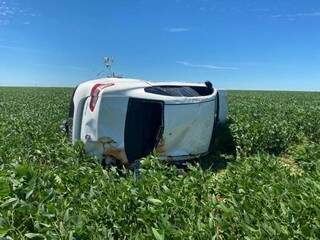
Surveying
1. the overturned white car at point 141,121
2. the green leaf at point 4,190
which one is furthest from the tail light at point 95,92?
the green leaf at point 4,190

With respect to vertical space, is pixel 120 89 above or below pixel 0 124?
above

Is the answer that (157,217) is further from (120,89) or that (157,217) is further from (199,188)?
(120,89)

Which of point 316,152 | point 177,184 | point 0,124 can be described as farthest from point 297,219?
point 0,124

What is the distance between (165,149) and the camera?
8.98 metres

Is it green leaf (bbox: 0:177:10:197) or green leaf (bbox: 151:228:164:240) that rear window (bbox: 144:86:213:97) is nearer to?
green leaf (bbox: 0:177:10:197)

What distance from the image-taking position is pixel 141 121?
29.7 feet

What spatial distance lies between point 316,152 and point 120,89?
364cm

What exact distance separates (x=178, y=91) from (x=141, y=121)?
3.24 feet


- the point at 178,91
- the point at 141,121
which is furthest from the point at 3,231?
the point at 178,91

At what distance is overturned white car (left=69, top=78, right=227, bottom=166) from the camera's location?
881 cm

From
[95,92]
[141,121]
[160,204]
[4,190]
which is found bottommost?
[160,204]

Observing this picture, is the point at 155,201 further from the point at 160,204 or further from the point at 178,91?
the point at 178,91

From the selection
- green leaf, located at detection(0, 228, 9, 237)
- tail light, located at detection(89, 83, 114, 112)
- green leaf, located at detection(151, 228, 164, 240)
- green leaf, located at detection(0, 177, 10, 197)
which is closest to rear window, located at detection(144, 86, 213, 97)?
tail light, located at detection(89, 83, 114, 112)

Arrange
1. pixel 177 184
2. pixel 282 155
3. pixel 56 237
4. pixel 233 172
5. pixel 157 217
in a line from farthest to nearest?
pixel 282 155 → pixel 233 172 → pixel 177 184 → pixel 157 217 → pixel 56 237
